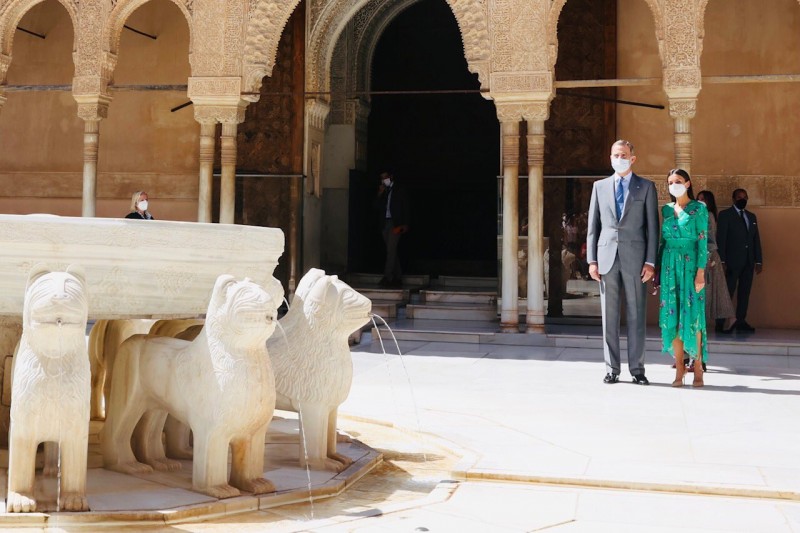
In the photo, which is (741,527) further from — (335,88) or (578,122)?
(335,88)

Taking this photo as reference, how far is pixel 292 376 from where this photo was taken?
13.0ft

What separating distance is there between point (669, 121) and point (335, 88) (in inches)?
178

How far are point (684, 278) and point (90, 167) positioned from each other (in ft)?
23.4

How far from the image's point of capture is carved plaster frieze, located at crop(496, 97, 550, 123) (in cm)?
953

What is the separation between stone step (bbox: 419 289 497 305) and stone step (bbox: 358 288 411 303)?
0.21m

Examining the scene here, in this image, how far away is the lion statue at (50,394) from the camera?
10.3ft

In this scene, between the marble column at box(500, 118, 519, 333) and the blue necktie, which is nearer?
the blue necktie

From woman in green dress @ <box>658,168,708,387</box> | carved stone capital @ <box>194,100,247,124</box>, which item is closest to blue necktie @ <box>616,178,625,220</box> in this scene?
woman in green dress @ <box>658,168,708,387</box>

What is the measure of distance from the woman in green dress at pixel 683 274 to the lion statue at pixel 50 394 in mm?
4230

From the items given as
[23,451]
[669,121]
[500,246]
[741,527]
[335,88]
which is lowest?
[741,527]

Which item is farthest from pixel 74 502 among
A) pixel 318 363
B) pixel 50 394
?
pixel 318 363

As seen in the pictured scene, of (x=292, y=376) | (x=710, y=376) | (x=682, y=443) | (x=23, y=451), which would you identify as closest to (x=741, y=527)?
(x=682, y=443)

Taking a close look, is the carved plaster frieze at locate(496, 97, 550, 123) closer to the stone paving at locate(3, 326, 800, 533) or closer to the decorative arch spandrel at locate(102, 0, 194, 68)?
the stone paving at locate(3, 326, 800, 533)

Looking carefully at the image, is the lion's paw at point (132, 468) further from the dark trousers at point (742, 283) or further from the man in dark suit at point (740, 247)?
the dark trousers at point (742, 283)
